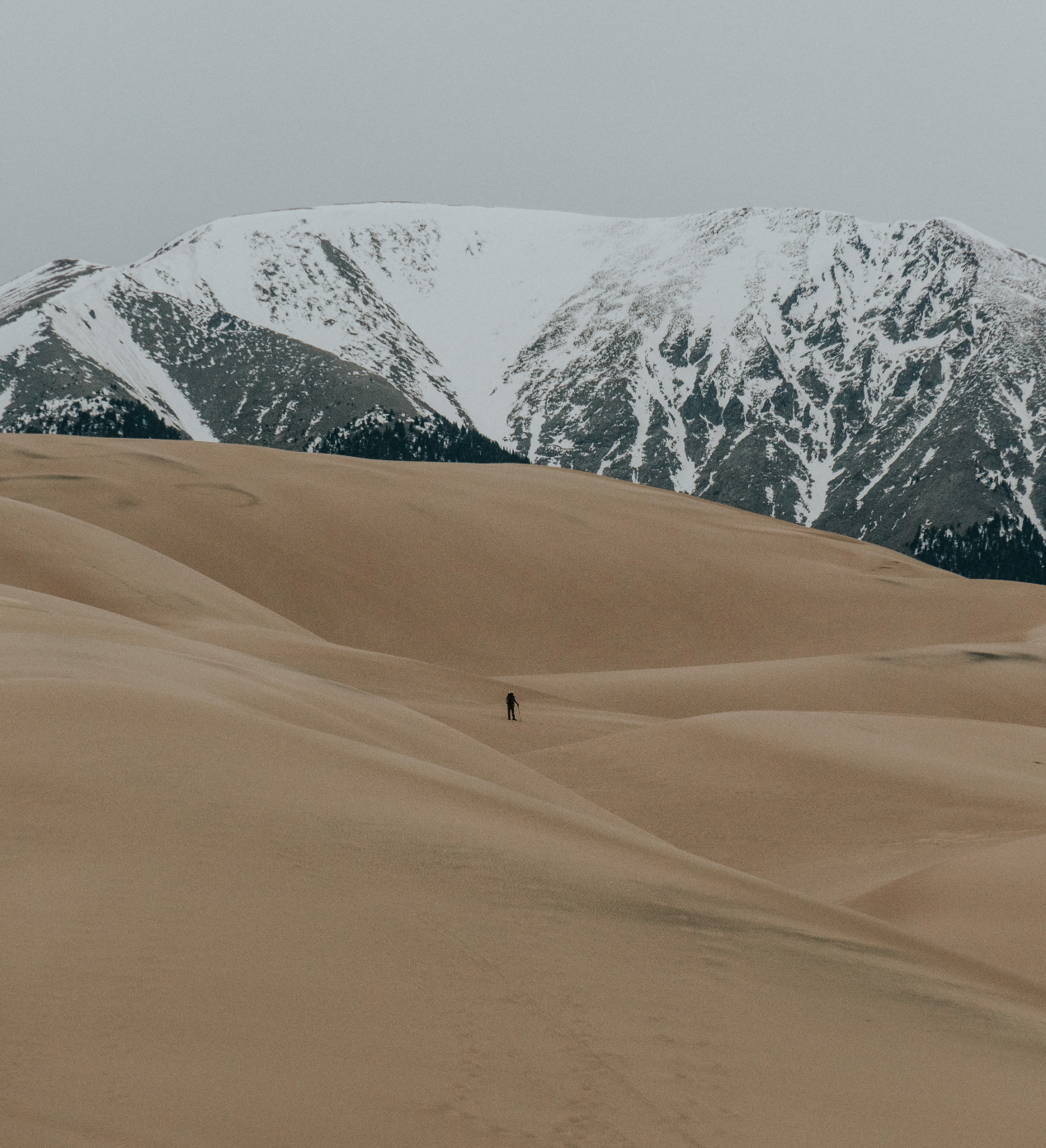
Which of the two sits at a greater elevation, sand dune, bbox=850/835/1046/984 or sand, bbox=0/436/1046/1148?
sand, bbox=0/436/1046/1148

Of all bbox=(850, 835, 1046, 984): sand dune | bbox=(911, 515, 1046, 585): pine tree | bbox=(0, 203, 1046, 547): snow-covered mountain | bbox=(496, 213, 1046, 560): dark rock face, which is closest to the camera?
bbox=(850, 835, 1046, 984): sand dune

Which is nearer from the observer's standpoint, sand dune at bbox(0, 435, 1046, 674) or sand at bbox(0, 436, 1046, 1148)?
sand at bbox(0, 436, 1046, 1148)

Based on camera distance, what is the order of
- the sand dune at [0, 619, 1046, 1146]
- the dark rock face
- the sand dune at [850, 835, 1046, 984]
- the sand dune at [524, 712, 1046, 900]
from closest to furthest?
the sand dune at [0, 619, 1046, 1146] → the sand dune at [850, 835, 1046, 984] → the sand dune at [524, 712, 1046, 900] → the dark rock face

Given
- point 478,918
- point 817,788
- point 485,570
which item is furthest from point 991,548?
point 478,918

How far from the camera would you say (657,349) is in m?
180

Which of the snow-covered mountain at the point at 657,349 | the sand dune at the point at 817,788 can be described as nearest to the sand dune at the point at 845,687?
the sand dune at the point at 817,788

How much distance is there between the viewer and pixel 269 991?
13.3 feet

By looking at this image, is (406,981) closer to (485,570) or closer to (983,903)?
(983,903)

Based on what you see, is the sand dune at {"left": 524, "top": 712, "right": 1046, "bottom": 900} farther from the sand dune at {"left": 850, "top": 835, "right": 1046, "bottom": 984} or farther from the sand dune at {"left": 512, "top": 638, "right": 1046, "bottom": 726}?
the sand dune at {"left": 512, "top": 638, "right": 1046, "bottom": 726}

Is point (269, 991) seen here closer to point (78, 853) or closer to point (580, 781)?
point (78, 853)

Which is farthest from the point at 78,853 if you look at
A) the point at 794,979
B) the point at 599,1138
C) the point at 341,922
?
the point at 794,979

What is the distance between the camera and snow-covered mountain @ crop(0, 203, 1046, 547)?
14875 centimetres

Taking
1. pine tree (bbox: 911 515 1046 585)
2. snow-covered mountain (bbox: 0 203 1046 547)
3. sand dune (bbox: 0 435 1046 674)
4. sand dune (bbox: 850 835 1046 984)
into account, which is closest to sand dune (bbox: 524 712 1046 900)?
sand dune (bbox: 850 835 1046 984)

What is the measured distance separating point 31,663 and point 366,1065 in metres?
4.95
